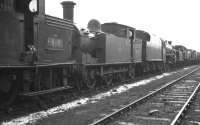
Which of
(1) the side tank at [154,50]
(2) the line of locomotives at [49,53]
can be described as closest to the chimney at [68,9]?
(2) the line of locomotives at [49,53]

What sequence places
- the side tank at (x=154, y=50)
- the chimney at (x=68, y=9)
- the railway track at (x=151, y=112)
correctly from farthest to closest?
the side tank at (x=154, y=50) → the chimney at (x=68, y=9) → the railway track at (x=151, y=112)

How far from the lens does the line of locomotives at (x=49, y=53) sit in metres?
7.27

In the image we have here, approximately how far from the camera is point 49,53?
9039 millimetres

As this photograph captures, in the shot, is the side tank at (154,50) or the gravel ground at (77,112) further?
the side tank at (154,50)

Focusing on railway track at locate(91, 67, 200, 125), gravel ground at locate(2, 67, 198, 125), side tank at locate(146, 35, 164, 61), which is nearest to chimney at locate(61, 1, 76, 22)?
gravel ground at locate(2, 67, 198, 125)

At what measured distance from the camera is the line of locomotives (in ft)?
23.8

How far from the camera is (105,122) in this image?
6996 millimetres

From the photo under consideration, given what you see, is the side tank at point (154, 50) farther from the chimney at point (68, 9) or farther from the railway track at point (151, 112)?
the railway track at point (151, 112)

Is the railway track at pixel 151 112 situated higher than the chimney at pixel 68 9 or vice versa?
the chimney at pixel 68 9

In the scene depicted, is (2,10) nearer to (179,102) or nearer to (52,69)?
(52,69)

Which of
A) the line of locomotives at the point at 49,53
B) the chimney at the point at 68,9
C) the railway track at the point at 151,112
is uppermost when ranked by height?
the chimney at the point at 68,9

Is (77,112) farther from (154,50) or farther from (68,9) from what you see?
(154,50)

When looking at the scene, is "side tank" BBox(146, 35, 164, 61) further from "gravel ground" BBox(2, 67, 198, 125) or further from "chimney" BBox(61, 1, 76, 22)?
"gravel ground" BBox(2, 67, 198, 125)

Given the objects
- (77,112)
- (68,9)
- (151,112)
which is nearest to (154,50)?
(68,9)
